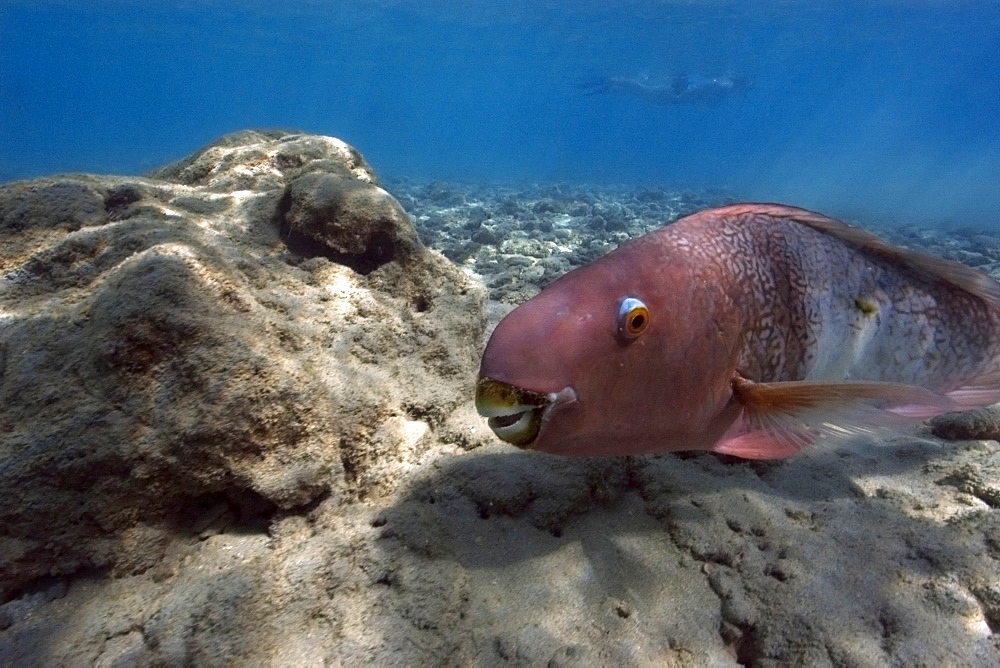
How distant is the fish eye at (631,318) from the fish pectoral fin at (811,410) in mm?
610

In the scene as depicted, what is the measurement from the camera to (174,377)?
2148mm

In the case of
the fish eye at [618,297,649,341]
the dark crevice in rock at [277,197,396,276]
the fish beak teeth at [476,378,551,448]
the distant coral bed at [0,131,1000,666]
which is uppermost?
the dark crevice in rock at [277,197,396,276]

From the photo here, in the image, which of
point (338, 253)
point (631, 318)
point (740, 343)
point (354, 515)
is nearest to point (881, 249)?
point (740, 343)

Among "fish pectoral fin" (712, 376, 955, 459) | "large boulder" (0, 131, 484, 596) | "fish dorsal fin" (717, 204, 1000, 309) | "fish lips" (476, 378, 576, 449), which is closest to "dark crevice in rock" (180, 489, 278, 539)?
"large boulder" (0, 131, 484, 596)

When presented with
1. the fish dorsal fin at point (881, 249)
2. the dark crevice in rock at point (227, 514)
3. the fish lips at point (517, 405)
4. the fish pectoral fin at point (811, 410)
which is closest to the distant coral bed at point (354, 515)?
the dark crevice in rock at point (227, 514)

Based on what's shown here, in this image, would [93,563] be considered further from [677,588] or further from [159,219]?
[677,588]

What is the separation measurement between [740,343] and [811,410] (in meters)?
0.34

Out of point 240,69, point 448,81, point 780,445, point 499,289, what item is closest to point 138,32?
point 240,69

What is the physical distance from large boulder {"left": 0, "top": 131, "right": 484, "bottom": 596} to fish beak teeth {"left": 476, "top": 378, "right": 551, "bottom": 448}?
3.76ft

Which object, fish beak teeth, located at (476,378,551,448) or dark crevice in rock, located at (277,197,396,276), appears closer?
fish beak teeth, located at (476,378,551,448)

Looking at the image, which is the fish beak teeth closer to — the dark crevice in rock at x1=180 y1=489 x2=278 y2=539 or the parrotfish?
the parrotfish

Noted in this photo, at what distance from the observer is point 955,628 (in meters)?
1.87

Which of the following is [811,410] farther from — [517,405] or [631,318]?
[517,405]

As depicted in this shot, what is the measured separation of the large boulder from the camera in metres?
2.01
